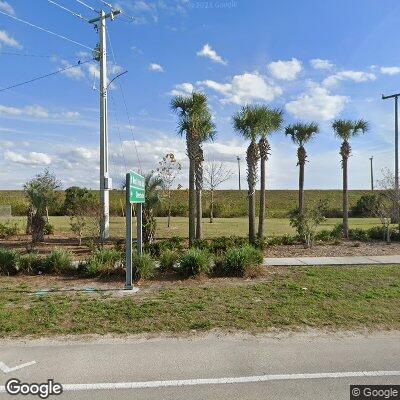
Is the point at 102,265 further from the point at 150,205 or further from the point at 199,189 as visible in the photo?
the point at 199,189

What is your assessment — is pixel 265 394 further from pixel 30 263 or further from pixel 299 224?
pixel 299 224

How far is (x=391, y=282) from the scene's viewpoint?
7.51 meters

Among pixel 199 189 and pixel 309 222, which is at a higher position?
pixel 199 189

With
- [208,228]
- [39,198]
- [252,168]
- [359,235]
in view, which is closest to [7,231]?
[39,198]

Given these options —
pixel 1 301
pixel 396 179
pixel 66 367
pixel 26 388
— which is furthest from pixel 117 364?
pixel 396 179

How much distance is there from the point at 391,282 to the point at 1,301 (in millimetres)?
7108

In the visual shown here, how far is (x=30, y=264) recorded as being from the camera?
8.59 metres

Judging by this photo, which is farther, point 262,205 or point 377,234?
point 377,234

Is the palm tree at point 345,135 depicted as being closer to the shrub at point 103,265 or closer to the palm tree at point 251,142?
the palm tree at point 251,142

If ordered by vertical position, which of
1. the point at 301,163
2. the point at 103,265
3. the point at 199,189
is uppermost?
the point at 301,163

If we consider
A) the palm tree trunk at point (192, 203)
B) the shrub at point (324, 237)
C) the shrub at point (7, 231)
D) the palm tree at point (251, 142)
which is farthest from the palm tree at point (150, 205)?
the shrub at point (7, 231)

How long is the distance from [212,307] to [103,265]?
3.19m

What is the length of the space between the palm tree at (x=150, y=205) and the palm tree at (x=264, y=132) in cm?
394

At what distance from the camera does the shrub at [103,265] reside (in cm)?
810
